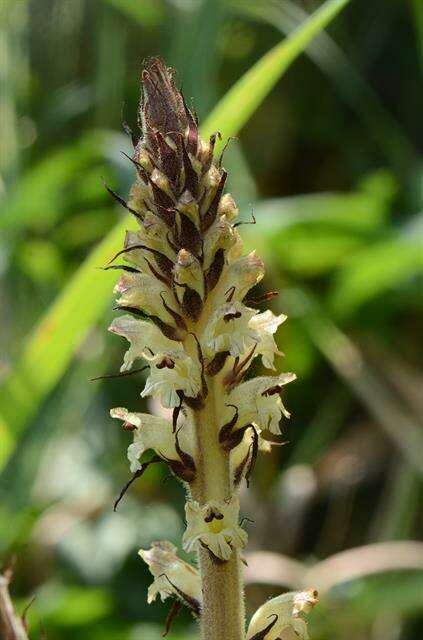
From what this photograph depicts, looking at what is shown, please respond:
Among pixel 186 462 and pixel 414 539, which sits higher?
pixel 414 539

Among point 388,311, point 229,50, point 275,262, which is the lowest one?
point 388,311

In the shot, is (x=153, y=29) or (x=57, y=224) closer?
(x=57, y=224)

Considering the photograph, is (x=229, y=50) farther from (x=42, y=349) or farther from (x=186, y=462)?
(x=186, y=462)

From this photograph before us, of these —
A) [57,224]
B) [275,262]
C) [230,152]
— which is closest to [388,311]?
[275,262]

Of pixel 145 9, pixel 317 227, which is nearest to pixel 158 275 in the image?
pixel 317 227

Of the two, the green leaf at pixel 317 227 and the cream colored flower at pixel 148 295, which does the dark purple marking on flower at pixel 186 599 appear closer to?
the cream colored flower at pixel 148 295

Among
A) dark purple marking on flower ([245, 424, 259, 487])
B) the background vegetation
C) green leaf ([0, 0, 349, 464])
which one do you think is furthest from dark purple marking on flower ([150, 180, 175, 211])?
the background vegetation

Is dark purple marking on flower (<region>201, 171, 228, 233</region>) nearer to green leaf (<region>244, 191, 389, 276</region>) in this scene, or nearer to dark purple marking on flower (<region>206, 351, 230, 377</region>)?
dark purple marking on flower (<region>206, 351, 230, 377</region>)
